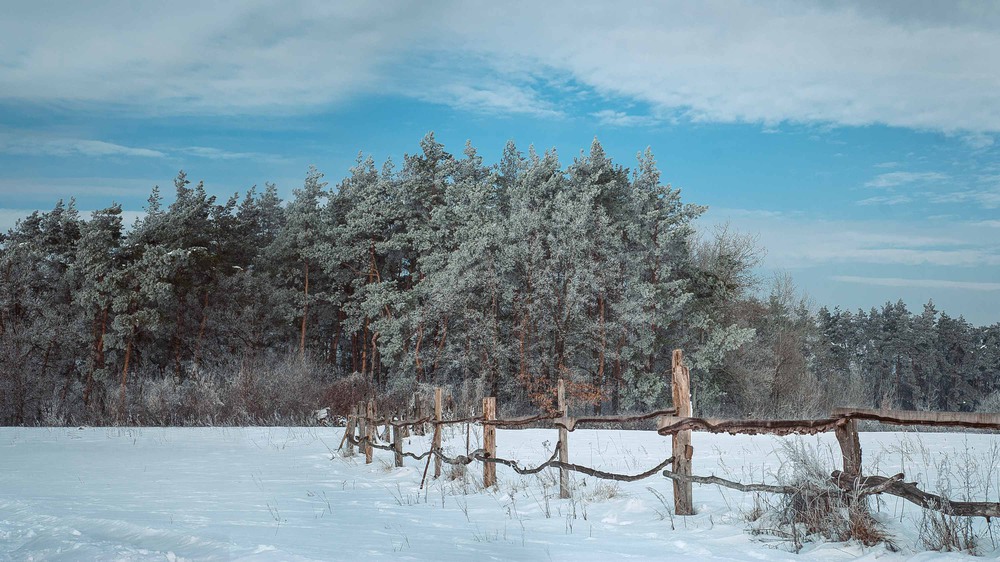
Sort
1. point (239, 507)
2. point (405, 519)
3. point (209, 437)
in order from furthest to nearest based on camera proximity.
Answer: point (209, 437), point (239, 507), point (405, 519)

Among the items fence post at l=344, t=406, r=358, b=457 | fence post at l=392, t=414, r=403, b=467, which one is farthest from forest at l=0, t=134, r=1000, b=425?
fence post at l=392, t=414, r=403, b=467

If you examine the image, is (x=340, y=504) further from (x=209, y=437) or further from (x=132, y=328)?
(x=132, y=328)

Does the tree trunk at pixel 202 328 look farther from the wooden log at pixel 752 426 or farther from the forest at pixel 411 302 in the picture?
the wooden log at pixel 752 426

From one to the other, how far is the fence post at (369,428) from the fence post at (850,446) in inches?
371

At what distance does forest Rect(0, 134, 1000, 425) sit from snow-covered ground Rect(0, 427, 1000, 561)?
11.9 meters

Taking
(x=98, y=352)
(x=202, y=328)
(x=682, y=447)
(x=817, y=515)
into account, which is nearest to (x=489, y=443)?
(x=682, y=447)

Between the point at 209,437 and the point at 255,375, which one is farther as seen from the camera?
the point at 255,375

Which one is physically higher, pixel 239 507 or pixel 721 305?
pixel 721 305

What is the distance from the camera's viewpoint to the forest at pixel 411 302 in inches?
1192

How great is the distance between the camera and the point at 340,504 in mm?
8797

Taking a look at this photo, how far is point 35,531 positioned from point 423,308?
27.2m

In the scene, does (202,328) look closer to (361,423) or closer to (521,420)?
(361,423)

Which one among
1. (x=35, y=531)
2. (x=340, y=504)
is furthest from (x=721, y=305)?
(x=35, y=531)

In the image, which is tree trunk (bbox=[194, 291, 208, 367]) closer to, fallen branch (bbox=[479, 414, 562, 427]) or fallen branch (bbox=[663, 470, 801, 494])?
fallen branch (bbox=[479, 414, 562, 427])
